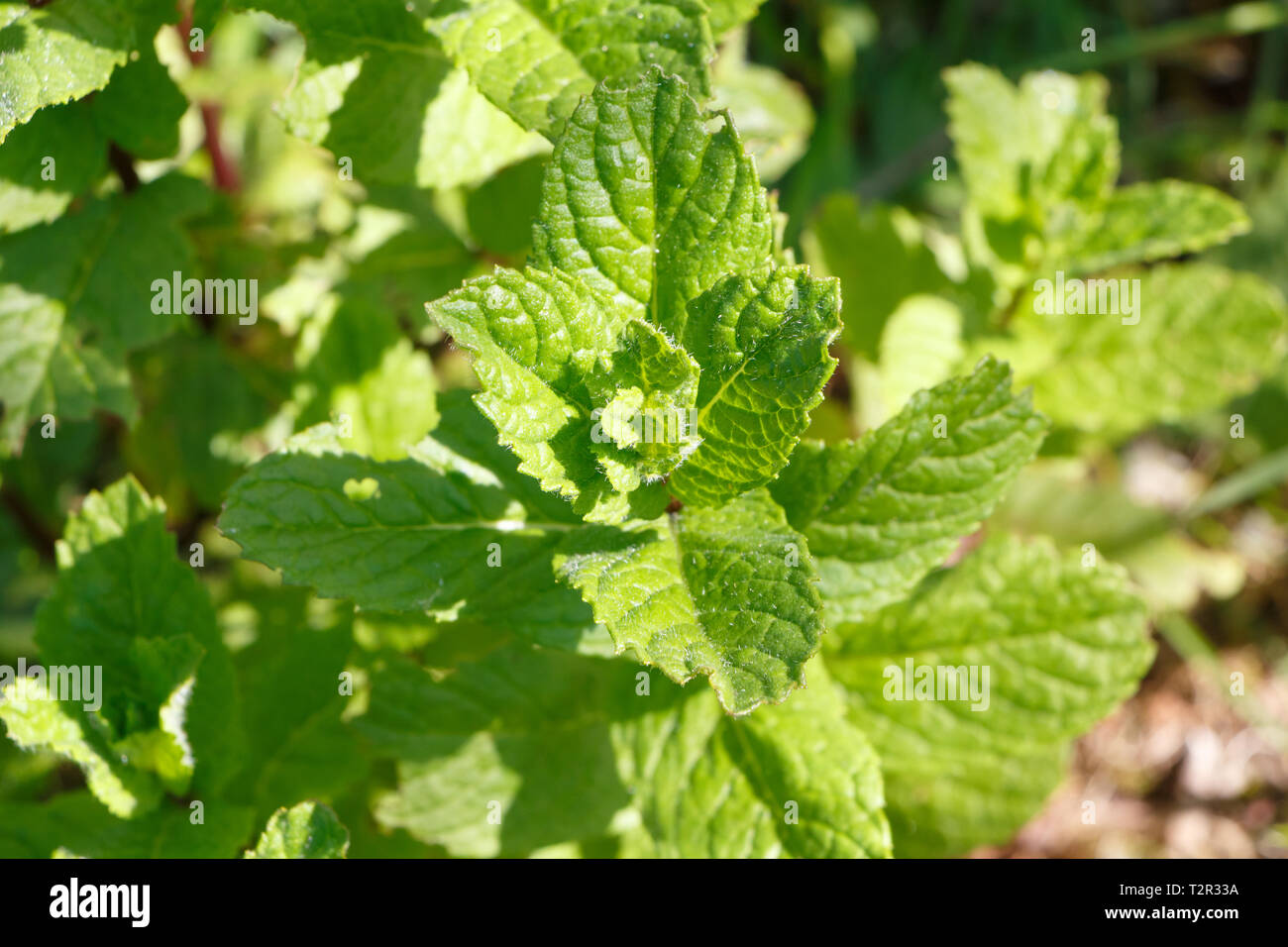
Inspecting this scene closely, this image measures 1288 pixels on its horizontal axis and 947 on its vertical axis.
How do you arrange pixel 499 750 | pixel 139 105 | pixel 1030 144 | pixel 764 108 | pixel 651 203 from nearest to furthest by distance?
pixel 651 203, pixel 139 105, pixel 499 750, pixel 1030 144, pixel 764 108

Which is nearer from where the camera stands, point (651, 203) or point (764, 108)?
point (651, 203)

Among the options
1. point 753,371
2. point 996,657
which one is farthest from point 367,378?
point 996,657

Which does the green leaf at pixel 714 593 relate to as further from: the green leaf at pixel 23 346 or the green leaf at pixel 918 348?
the green leaf at pixel 23 346

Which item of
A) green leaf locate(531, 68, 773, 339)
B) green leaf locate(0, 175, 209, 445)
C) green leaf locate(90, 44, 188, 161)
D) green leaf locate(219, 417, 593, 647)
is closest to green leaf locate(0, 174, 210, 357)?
green leaf locate(0, 175, 209, 445)

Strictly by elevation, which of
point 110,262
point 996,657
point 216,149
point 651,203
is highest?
point 216,149

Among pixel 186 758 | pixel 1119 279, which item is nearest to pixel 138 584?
pixel 186 758

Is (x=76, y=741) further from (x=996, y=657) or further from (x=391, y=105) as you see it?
(x=996, y=657)

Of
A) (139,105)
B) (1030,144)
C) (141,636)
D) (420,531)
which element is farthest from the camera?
(1030,144)

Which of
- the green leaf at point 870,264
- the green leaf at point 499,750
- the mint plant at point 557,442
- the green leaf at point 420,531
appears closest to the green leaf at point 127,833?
the mint plant at point 557,442

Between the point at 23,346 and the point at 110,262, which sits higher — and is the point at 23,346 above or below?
below
